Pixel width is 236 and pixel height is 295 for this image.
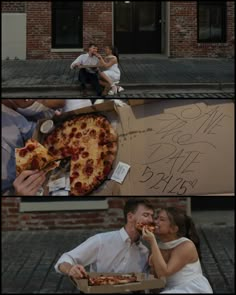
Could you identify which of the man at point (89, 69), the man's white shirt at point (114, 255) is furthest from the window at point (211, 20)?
the man's white shirt at point (114, 255)

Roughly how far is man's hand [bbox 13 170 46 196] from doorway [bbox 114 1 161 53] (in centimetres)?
90

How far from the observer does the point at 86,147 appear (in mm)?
2229

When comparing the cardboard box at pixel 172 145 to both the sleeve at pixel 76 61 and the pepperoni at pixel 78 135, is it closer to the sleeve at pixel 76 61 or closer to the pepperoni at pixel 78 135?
the pepperoni at pixel 78 135

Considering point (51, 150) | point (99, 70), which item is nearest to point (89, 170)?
point (51, 150)

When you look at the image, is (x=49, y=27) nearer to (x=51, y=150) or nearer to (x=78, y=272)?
(x=51, y=150)

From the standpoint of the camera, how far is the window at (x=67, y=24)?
2.69m

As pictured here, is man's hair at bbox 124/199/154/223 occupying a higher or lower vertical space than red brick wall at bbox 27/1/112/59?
lower

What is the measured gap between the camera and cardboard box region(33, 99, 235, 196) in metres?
2.20

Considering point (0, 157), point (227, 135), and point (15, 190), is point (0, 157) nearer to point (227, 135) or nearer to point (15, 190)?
point (15, 190)

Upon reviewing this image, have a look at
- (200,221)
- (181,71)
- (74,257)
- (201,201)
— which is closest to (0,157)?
(74,257)

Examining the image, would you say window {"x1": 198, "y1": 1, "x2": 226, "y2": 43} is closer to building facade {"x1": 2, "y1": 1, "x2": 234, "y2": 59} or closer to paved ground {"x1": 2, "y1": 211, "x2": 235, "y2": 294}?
building facade {"x1": 2, "y1": 1, "x2": 234, "y2": 59}

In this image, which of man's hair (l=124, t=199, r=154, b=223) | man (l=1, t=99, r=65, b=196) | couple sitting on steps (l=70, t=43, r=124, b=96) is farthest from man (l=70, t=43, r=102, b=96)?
man's hair (l=124, t=199, r=154, b=223)

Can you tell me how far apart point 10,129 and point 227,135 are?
32.8 inches

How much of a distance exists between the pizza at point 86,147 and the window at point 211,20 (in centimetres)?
94
